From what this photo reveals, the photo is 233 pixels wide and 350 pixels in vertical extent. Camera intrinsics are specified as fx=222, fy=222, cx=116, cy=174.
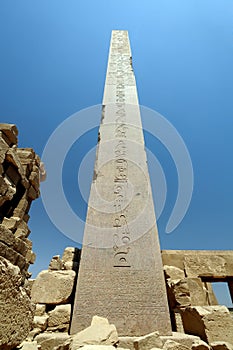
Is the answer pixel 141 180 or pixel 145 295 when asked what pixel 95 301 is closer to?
pixel 145 295

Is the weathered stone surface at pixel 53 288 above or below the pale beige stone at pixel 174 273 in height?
below

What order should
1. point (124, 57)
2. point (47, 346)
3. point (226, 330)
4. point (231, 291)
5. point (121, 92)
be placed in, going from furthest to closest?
point (124, 57) < point (121, 92) < point (231, 291) < point (226, 330) < point (47, 346)

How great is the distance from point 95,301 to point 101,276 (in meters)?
0.24

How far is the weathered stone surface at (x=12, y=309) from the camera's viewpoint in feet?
2.87

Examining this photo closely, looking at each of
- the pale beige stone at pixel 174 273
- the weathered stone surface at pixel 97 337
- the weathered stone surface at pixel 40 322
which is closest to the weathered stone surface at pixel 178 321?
the pale beige stone at pixel 174 273

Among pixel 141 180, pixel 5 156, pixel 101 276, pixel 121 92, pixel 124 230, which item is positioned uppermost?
pixel 121 92

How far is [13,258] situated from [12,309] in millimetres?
299

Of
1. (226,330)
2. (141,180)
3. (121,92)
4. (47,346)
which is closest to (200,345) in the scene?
(226,330)

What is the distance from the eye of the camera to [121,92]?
4.58 metres

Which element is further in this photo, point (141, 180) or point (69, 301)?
point (141, 180)

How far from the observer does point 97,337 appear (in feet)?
5.28

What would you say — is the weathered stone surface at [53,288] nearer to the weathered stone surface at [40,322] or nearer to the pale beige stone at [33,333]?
the weathered stone surface at [40,322]

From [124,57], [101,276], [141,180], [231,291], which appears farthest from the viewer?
[124,57]

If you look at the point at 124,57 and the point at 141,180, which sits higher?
the point at 124,57
